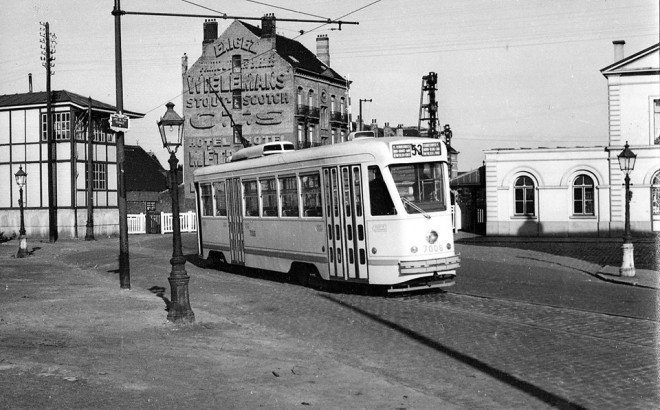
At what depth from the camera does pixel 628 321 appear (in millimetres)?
13086

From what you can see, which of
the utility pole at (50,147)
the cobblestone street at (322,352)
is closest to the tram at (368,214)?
the cobblestone street at (322,352)

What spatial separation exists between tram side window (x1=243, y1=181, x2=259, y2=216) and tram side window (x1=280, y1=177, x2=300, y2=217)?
1476 mm

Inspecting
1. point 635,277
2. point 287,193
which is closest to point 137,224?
point 287,193

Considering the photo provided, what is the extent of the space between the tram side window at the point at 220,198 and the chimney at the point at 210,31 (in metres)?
49.3

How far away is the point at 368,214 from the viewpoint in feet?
53.0

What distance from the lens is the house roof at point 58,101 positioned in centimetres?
4503

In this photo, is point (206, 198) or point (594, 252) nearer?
point (206, 198)

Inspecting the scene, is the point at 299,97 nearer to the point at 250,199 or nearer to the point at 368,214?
the point at 250,199

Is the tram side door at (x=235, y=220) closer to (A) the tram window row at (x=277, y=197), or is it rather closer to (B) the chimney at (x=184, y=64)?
(A) the tram window row at (x=277, y=197)

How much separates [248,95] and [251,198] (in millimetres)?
48251

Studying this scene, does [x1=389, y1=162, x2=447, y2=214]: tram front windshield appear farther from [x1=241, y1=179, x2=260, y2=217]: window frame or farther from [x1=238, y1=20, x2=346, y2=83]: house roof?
[x1=238, y1=20, x2=346, y2=83]: house roof

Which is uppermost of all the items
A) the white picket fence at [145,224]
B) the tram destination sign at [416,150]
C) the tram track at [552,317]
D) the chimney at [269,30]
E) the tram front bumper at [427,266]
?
the chimney at [269,30]

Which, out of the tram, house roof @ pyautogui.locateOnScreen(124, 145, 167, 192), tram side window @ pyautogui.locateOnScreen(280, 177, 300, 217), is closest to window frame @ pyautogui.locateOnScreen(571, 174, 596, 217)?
the tram

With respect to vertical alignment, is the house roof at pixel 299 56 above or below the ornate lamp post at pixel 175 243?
above
